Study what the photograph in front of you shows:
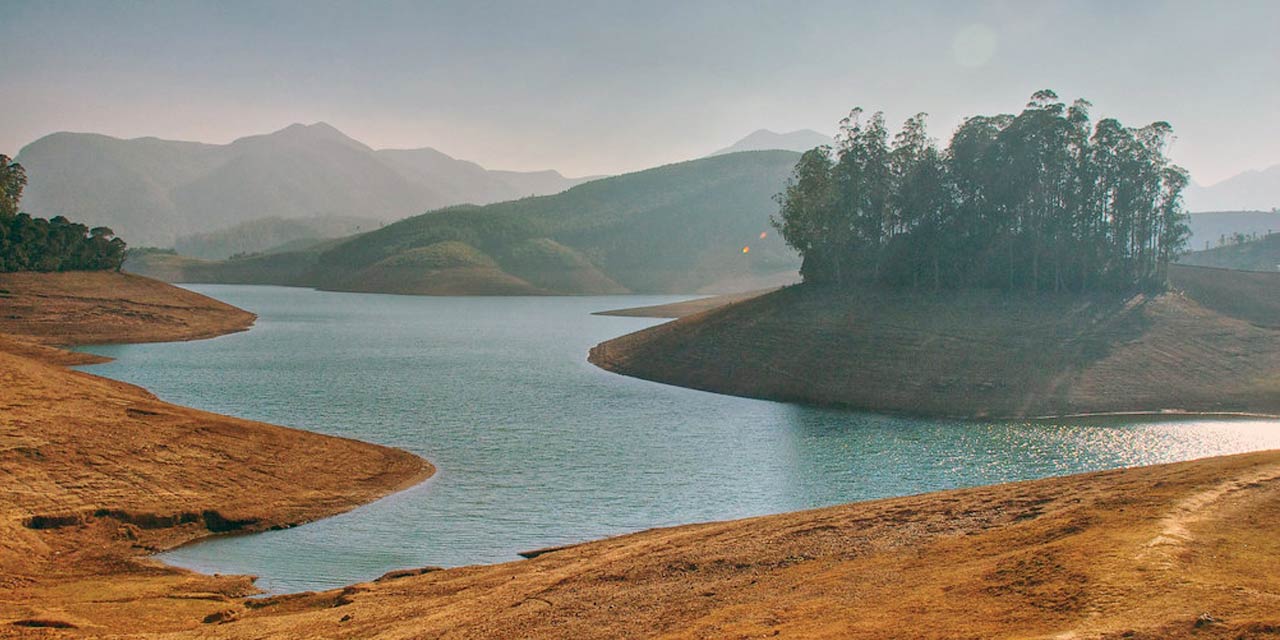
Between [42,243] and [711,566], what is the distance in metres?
103

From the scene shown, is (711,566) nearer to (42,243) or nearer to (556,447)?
(556,447)

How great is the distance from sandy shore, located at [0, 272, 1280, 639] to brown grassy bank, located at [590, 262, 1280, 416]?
102 ft

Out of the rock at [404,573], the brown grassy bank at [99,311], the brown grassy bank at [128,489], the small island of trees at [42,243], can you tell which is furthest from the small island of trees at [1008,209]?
the small island of trees at [42,243]

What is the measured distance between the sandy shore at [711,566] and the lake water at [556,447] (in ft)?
8.24

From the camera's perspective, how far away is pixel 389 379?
211ft

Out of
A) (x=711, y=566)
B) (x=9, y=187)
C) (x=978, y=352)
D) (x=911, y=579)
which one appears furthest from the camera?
(x=9, y=187)

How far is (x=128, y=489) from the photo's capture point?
27.8 meters

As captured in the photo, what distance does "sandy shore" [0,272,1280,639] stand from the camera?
1375 cm

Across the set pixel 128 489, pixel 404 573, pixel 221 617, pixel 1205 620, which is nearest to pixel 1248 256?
pixel 404 573

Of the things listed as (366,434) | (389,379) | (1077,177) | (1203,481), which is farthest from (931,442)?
(1077,177)

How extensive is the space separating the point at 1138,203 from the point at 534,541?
69055 mm

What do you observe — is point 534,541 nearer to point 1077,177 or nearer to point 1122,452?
point 1122,452

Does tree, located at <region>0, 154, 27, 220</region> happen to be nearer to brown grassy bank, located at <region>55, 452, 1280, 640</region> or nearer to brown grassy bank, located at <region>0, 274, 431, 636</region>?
brown grassy bank, located at <region>0, 274, 431, 636</region>

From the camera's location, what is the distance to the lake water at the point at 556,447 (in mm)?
27219
